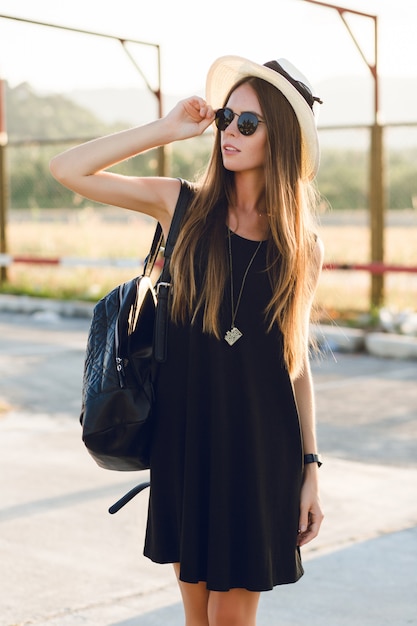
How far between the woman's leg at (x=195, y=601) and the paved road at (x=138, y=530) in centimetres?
96

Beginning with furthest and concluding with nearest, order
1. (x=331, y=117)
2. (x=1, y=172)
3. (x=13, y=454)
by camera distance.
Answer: (x=331, y=117), (x=1, y=172), (x=13, y=454)

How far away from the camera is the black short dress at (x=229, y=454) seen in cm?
280

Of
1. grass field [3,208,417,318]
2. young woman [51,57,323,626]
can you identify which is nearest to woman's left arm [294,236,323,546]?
young woman [51,57,323,626]

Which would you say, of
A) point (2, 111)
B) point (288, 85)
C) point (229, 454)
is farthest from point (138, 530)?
point (2, 111)

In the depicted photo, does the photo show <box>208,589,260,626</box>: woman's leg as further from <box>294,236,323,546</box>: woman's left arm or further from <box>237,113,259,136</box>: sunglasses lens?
<box>237,113,259,136</box>: sunglasses lens

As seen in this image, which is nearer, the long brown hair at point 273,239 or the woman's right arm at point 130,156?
the long brown hair at point 273,239

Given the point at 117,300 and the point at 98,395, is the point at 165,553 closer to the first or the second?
the point at 98,395

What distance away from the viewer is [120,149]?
2980 millimetres

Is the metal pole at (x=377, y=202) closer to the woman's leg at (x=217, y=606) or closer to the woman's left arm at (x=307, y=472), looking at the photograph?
the woman's left arm at (x=307, y=472)

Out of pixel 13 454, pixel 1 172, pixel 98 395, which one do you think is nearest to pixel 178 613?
pixel 98 395

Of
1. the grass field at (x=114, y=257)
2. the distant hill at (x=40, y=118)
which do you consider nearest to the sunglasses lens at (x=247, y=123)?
the grass field at (x=114, y=257)

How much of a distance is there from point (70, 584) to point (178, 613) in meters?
0.49

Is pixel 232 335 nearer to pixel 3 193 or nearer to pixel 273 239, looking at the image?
pixel 273 239

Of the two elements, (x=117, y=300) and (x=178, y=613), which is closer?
(x=117, y=300)
